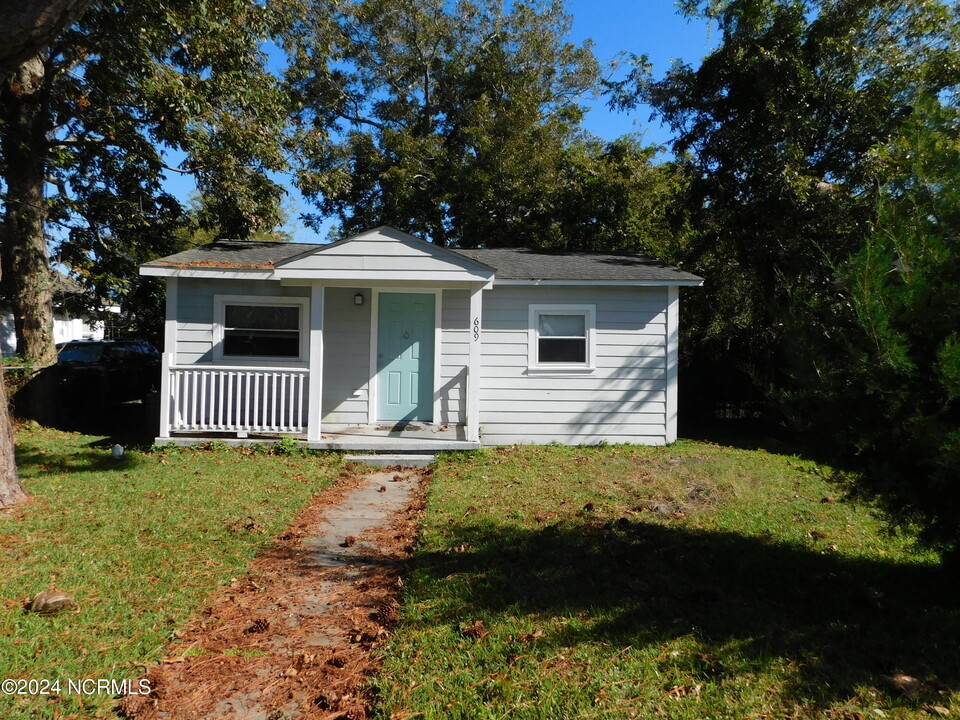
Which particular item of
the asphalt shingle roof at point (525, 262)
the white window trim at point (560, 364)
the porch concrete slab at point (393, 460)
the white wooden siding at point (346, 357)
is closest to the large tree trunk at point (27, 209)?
the asphalt shingle roof at point (525, 262)

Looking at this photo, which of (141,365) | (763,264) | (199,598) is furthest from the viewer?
(141,365)

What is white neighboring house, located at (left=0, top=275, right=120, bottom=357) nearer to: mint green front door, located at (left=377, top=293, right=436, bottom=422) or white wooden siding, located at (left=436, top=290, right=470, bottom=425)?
mint green front door, located at (left=377, top=293, right=436, bottom=422)

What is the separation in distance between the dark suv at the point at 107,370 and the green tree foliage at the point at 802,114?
13718 mm

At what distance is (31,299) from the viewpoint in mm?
12727

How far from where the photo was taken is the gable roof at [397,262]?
32.2 ft

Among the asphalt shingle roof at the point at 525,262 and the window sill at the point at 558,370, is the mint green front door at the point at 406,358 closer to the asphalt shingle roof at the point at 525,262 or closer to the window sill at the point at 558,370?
the asphalt shingle roof at the point at 525,262

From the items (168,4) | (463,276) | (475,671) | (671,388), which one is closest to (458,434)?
(463,276)

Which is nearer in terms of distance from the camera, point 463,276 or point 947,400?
point 947,400

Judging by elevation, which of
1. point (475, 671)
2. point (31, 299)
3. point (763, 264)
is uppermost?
point (763, 264)

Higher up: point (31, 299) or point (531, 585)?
point (31, 299)

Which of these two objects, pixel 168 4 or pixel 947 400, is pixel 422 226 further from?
pixel 947 400

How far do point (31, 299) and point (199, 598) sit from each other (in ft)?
36.3

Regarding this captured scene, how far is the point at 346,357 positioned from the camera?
36.7ft

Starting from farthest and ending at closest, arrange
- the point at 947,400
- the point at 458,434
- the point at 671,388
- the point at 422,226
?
the point at 422,226
the point at 671,388
the point at 458,434
the point at 947,400
